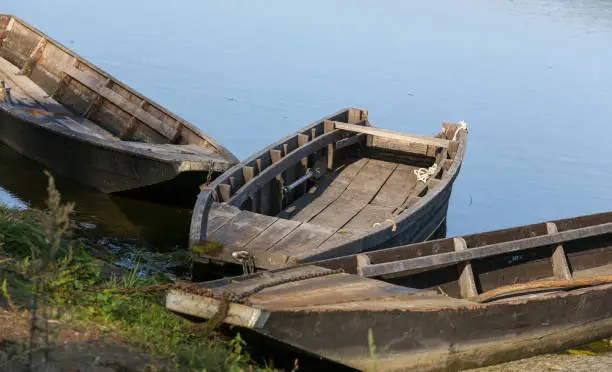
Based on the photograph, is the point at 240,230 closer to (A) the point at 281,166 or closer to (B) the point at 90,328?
(A) the point at 281,166

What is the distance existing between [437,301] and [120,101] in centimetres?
795

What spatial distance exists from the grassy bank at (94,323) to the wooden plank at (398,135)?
18.5 ft

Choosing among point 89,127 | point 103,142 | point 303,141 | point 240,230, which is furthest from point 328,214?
point 89,127

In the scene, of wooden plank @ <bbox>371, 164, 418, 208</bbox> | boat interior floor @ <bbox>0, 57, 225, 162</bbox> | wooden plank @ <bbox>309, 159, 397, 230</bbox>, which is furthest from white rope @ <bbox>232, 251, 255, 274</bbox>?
wooden plank @ <bbox>371, 164, 418, 208</bbox>

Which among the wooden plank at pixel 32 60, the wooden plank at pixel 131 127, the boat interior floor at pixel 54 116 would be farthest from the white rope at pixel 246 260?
the wooden plank at pixel 32 60

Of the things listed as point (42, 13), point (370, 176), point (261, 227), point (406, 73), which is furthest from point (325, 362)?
point (42, 13)

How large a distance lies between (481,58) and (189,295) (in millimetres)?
20746

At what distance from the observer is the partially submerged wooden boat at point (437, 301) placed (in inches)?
230

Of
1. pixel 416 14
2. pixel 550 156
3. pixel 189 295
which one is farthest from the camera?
pixel 416 14

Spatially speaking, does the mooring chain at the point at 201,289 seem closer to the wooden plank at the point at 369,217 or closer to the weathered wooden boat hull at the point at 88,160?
the wooden plank at the point at 369,217

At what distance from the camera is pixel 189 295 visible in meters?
5.82

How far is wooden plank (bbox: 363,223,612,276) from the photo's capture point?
24.2 feet

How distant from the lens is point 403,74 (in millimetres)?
22625

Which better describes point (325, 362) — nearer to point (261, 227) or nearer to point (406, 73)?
point (261, 227)
